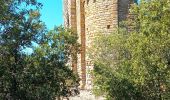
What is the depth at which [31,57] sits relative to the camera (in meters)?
22.1

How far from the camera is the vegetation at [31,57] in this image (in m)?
21.5

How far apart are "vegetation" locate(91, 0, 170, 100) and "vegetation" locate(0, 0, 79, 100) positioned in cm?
328

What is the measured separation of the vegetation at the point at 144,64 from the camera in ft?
78.2

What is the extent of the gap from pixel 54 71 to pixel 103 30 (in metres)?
22.8

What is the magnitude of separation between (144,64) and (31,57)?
5.23m

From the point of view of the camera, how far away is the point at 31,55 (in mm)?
22406

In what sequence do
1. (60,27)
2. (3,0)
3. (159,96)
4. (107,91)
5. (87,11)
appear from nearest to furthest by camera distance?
(3,0) < (60,27) < (159,96) < (107,91) < (87,11)

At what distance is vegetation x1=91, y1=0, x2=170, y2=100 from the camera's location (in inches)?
Result: 939

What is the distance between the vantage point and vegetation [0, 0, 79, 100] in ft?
70.4

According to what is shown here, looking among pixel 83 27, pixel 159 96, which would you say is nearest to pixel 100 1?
pixel 83 27

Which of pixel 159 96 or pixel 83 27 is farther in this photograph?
pixel 83 27

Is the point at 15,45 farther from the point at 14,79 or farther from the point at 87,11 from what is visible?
the point at 87,11

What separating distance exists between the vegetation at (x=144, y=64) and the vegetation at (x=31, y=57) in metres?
3.28

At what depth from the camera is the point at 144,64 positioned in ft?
81.0
